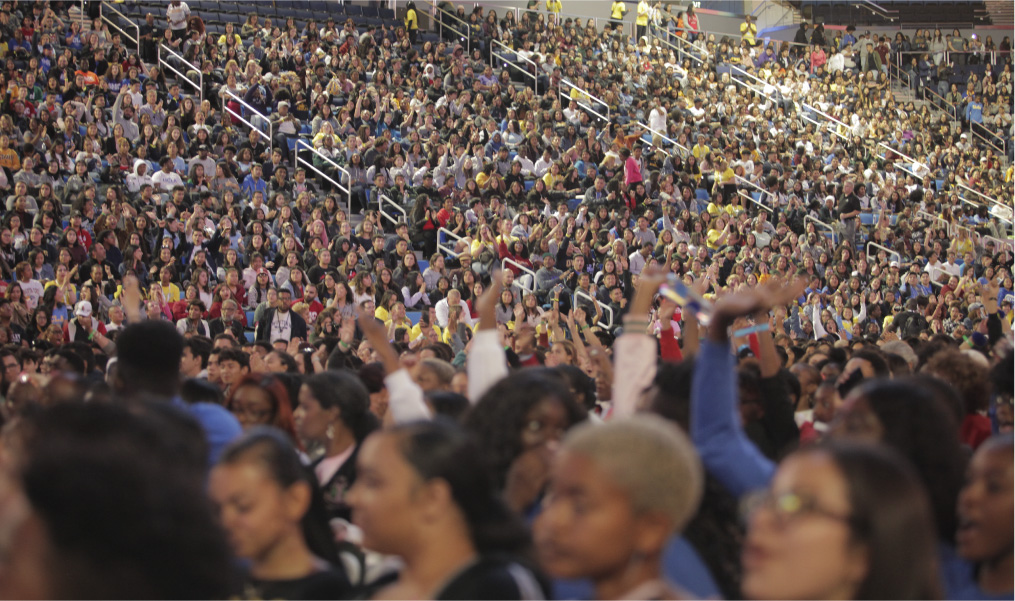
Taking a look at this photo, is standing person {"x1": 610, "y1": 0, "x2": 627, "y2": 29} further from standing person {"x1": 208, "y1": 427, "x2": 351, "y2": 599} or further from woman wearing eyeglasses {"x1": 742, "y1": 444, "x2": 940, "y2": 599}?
woman wearing eyeglasses {"x1": 742, "y1": 444, "x2": 940, "y2": 599}

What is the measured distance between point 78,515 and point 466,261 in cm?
1128

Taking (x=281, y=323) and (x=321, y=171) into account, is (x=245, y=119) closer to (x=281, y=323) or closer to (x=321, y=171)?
(x=321, y=171)

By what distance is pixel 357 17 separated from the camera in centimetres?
2150

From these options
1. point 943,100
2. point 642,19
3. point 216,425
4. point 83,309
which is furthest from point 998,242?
point 216,425

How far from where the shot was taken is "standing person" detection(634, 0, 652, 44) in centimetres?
2623

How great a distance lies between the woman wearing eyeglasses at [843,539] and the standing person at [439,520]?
553mm

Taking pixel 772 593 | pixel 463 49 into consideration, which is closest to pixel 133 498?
pixel 772 593

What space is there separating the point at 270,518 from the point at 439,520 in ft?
1.81

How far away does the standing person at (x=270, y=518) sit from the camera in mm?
2586

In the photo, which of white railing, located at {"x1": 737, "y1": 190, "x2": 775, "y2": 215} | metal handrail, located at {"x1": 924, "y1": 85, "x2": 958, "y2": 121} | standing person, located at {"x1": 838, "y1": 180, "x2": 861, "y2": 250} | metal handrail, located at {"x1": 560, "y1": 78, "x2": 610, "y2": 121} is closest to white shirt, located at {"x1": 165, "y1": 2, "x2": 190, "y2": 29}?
metal handrail, located at {"x1": 560, "y1": 78, "x2": 610, "y2": 121}

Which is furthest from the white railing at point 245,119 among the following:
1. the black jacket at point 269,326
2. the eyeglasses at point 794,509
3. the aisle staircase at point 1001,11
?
the aisle staircase at point 1001,11

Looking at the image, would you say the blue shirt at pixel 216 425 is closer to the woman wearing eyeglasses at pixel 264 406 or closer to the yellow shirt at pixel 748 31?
the woman wearing eyeglasses at pixel 264 406

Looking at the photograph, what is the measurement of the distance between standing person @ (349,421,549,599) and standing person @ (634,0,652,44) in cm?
2469

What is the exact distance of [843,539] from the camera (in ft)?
6.37
